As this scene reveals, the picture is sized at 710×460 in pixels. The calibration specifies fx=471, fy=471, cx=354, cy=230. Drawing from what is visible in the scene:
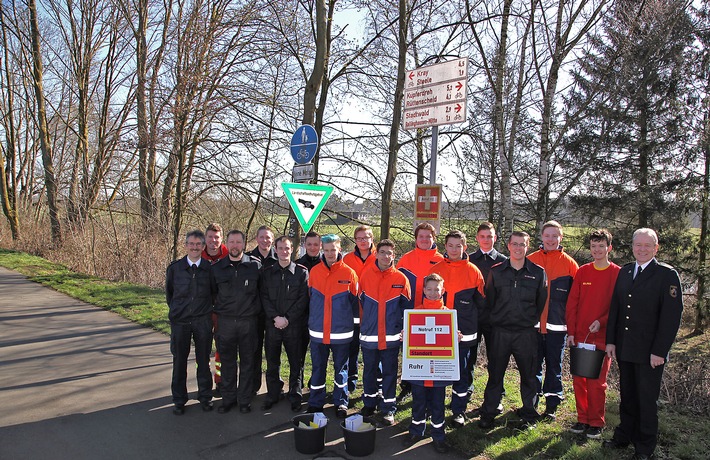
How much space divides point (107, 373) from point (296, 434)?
3299 millimetres

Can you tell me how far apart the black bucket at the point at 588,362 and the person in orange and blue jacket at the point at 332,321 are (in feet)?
7.56

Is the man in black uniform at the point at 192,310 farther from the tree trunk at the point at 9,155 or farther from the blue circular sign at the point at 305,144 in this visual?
the tree trunk at the point at 9,155

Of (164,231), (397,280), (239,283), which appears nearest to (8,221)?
(164,231)

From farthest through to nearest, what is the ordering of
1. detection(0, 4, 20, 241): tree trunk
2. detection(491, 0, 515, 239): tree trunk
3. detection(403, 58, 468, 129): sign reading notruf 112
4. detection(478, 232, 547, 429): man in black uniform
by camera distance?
detection(0, 4, 20, 241): tree trunk → detection(491, 0, 515, 239): tree trunk → detection(403, 58, 468, 129): sign reading notruf 112 → detection(478, 232, 547, 429): man in black uniform

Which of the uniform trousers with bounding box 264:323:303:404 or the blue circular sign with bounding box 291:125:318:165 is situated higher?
the blue circular sign with bounding box 291:125:318:165

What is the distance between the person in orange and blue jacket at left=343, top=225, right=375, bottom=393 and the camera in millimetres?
5727

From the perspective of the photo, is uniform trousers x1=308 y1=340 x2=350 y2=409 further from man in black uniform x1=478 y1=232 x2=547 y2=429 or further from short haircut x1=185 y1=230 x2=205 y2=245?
short haircut x1=185 y1=230 x2=205 y2=245

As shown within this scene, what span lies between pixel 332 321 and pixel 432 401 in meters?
1.33

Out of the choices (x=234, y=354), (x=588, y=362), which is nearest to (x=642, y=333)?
(x=588, y=362)

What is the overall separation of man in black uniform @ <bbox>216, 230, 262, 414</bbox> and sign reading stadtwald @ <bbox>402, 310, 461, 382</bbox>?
5.96 feet

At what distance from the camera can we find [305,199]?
21.0 feet

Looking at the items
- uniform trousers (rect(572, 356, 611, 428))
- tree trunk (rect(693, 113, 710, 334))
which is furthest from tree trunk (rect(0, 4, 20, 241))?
tree trunk (rect(693, 113, 710, 334))

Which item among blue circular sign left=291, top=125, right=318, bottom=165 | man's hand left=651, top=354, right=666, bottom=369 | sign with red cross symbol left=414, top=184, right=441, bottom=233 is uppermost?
blue circular sign left=291, top=125, right=318, bottom=165

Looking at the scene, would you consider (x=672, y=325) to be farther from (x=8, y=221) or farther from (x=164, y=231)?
(x=8, y=221)
